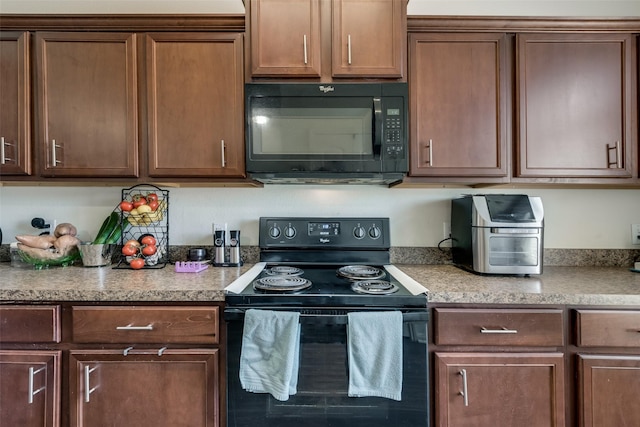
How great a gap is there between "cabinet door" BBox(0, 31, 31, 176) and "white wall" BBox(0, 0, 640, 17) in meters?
0.55

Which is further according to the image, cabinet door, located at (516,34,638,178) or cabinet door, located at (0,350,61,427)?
cabinet door, located at (516,34,638,178)

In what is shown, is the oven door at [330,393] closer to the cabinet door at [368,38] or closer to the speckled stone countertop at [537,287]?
the speckled stone countertop at [537,287]

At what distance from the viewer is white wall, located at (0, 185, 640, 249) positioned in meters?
1.79

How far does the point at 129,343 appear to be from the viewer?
3.78ft

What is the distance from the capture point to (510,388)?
1.12 metres

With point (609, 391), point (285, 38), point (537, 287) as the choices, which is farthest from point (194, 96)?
point (609, 391)

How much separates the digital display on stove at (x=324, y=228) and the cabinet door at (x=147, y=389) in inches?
31.5

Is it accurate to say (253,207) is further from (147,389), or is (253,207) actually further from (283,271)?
(147,389)

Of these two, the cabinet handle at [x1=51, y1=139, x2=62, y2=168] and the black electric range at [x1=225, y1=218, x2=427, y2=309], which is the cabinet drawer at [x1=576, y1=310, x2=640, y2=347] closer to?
the black electric range at [x1=225, y1=218, x2=427, y2=309]

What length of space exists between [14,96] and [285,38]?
1351 millimetres

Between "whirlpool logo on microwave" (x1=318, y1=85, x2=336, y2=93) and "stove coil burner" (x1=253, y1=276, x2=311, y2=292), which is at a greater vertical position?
"whirlpool logo on microwave" (x1=318, y1=85, x2=336, y2=93)

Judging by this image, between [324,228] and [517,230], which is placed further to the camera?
[324,228]

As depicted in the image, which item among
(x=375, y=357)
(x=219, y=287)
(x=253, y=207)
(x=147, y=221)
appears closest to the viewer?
(x=375, y=357)

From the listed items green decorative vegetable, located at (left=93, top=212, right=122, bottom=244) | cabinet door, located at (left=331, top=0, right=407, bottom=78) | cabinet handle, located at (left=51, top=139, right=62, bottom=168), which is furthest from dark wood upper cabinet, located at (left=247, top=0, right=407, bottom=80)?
green decorative vegetable, located at (left=93, top=212, right=122, bottom=244)
